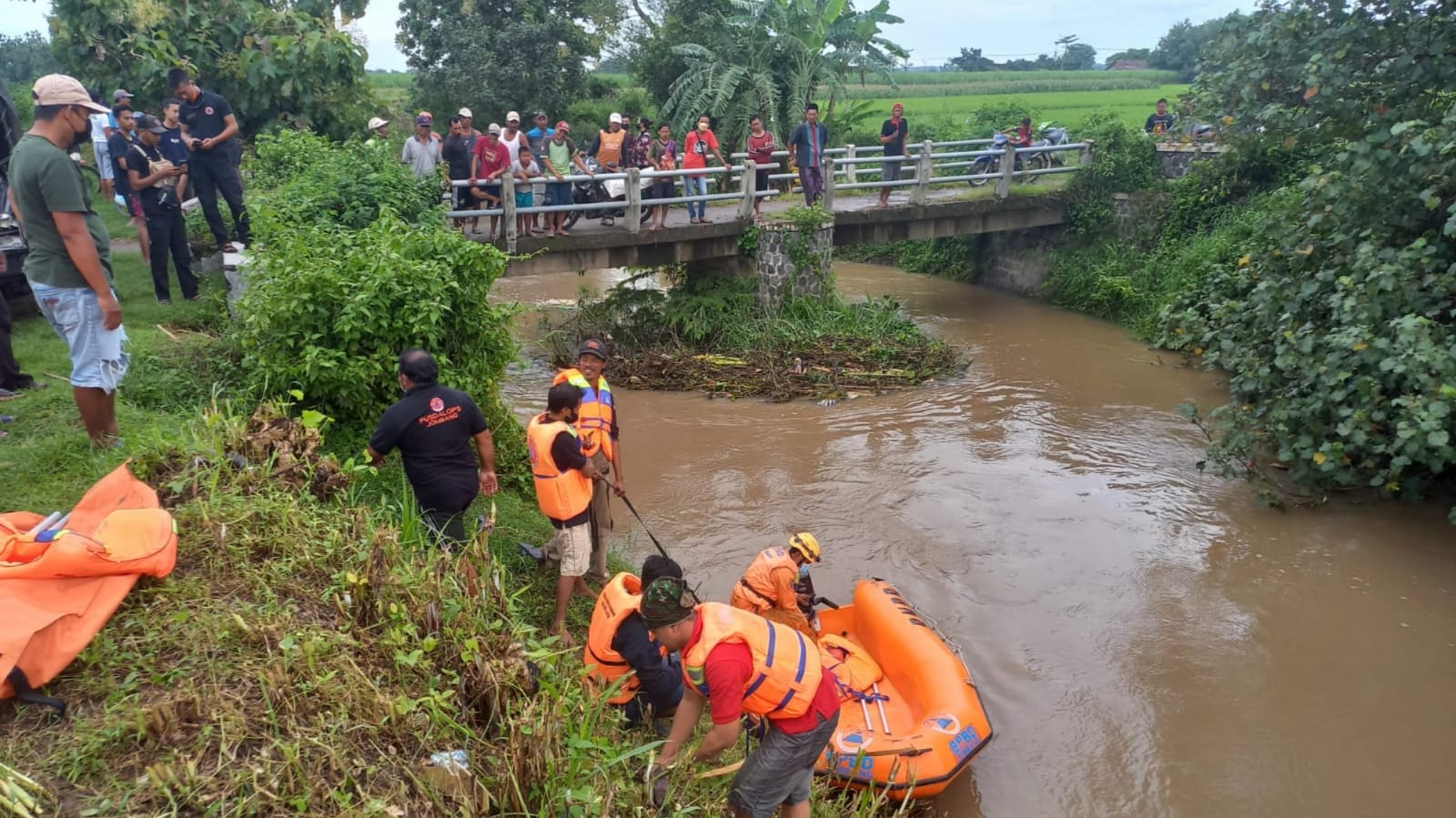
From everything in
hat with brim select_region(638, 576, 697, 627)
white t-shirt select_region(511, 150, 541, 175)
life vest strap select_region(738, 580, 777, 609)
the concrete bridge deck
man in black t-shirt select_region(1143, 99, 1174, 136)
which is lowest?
life vest strap select_region(738, 580, 777, 609)

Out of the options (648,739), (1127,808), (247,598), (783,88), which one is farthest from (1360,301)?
(783,88)

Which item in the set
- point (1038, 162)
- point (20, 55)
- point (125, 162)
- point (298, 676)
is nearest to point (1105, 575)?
point (298, 676)

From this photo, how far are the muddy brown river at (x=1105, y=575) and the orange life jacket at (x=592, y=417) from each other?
2040 millimetres

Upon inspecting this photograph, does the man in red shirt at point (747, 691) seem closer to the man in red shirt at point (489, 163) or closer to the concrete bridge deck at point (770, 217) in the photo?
the concrete bridge deck at point (770, 217)

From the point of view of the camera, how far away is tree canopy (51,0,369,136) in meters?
12.1

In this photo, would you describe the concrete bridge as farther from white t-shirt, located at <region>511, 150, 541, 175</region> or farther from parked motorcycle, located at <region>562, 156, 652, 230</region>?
white t-shirt, located at <region>511, 150, 541, 175</region>

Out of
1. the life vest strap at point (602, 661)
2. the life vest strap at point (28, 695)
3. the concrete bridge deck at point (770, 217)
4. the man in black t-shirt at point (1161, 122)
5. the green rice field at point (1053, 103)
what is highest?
the green rice field at point (1053, 103)

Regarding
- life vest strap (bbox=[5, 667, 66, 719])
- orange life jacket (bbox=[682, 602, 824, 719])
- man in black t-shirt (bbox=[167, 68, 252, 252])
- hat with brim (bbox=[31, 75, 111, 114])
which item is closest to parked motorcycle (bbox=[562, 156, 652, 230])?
man in black t-shirt (bbox=[167, 68, 252, 252])

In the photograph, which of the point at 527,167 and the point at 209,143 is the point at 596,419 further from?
the point at 527,167

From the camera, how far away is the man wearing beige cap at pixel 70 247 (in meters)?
4.46

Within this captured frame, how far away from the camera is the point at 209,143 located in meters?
8.54

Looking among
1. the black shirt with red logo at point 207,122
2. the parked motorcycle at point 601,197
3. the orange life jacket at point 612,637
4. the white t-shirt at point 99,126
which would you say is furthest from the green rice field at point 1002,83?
the orange life jacket at point 612,637

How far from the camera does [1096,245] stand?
1719 cm

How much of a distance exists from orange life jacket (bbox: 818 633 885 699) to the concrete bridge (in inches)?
224
